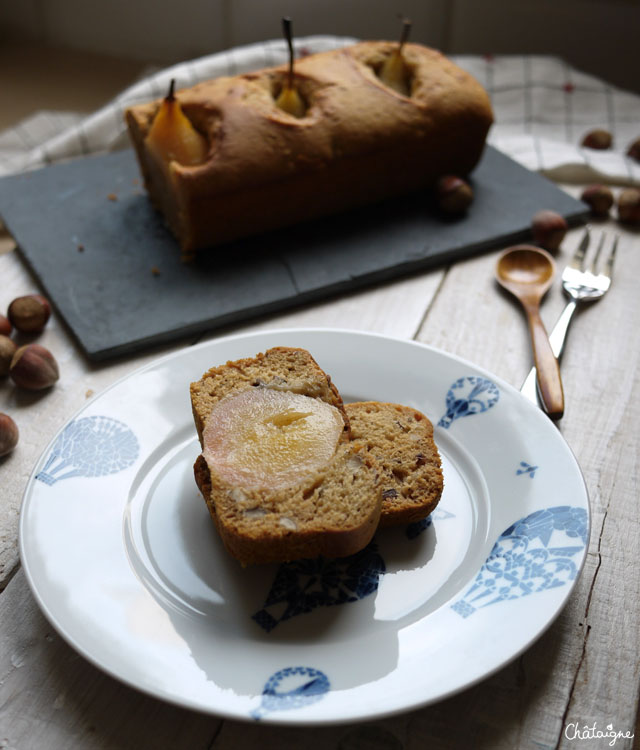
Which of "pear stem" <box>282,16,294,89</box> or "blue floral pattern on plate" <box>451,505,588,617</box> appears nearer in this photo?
"blue floral pattern on plate" <box>451,505,588,617</box>

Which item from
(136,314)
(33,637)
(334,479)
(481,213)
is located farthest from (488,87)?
(33,637)

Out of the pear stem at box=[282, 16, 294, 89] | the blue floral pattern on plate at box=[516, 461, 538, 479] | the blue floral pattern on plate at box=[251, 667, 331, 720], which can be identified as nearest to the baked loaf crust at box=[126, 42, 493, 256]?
the pear stem at box=[282, 16, 294, 89]

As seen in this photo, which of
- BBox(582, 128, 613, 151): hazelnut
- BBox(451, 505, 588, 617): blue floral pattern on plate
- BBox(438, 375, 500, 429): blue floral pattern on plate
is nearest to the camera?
BBox(451, 505, 588, 617): blue floral pattern on plate

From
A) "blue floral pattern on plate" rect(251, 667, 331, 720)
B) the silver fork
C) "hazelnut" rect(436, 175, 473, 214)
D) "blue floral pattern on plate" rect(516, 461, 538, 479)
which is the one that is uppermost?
"blue floral pattern on plate" rect(251, 667, 331, 720)

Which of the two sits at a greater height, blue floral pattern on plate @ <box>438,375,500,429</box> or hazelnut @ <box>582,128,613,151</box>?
blue floral pattern on plate @ <box>438,375,500,429</box>

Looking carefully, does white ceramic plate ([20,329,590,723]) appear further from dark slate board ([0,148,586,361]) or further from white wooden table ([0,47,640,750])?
dark slate board ([0,148,586,361])

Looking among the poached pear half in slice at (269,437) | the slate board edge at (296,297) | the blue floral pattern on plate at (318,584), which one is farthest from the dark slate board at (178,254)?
the blue floral pattern on plate at (318,584)

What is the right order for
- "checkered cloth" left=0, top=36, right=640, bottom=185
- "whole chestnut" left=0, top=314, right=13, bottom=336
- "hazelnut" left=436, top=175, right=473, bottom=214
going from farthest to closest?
"checkered cloth" left=0, top=36, right=640, bottom=185
"hazelnut" left=436, top=175, right=473, bottom=214
"whole chestnut" left=0, top=314, right=13, bottom=336
